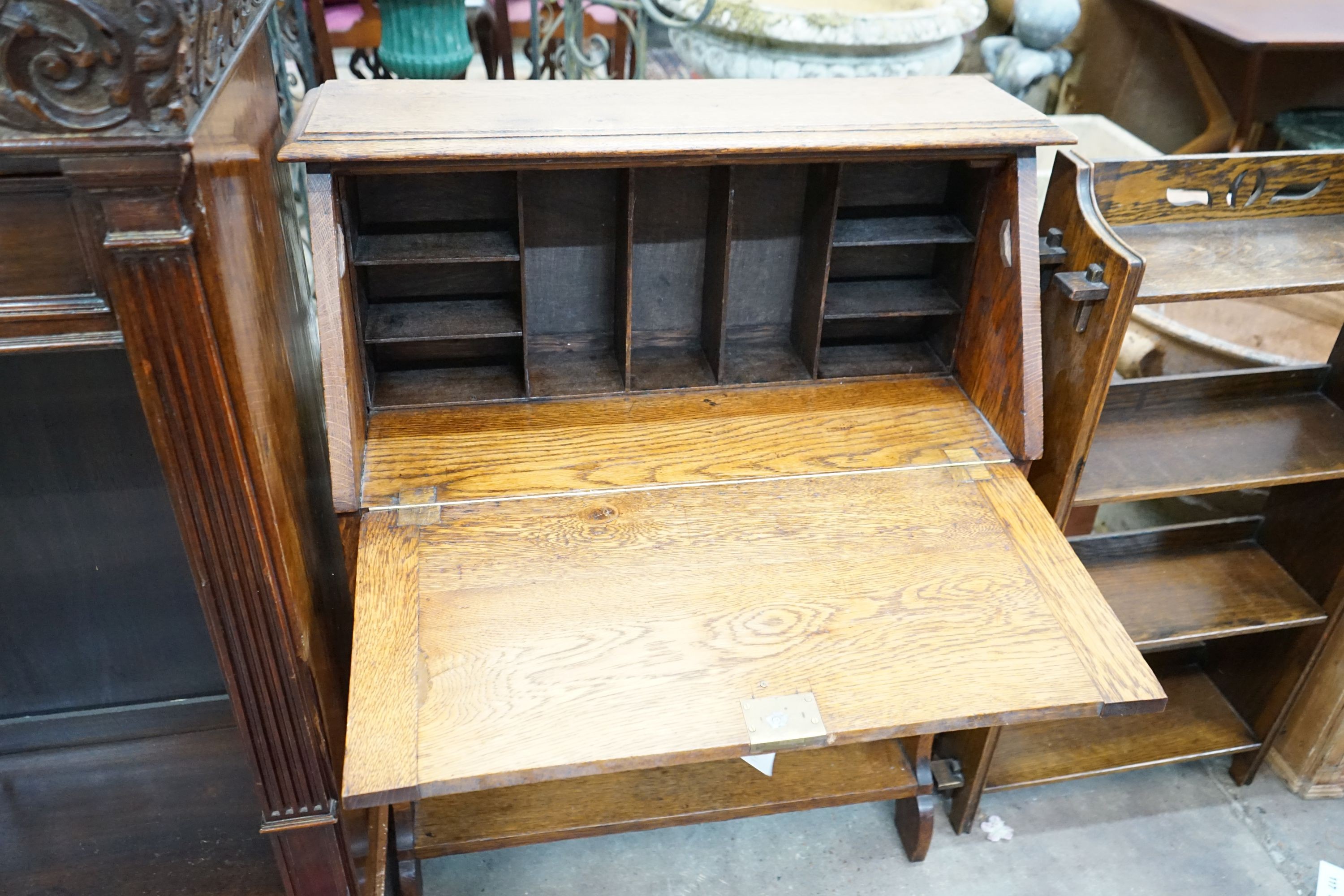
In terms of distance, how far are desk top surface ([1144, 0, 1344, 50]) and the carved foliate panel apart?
336cm

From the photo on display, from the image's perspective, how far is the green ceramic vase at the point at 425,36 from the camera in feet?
7.63

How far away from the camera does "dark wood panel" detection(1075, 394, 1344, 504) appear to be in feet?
5.36

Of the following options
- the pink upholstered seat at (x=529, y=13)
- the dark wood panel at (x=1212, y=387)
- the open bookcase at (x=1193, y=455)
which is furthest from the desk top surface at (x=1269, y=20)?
the pink upholstered seat at (x=529, y=13)

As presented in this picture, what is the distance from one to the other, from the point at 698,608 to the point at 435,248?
618 mm

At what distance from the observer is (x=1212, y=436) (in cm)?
175

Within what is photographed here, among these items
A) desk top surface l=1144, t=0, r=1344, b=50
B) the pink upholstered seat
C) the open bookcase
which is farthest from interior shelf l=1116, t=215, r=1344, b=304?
the pink upholstered seat

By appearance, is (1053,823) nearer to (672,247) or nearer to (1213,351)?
(1213,351)

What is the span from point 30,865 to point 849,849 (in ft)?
4.65

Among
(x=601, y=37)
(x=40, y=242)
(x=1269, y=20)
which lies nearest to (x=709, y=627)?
(x=40, y=242)

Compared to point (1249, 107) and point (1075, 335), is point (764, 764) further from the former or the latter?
point (1249, 107)

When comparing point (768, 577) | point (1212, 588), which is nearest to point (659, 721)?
point (768, 577)

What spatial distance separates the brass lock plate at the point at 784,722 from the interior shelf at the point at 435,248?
691 mm

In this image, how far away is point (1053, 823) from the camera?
2012 mm

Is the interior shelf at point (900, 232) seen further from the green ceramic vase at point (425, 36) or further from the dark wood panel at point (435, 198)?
the green ceramic vase at point (425, 36)
